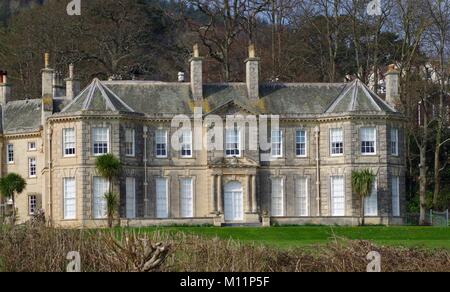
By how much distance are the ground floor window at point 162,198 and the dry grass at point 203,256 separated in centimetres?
2676

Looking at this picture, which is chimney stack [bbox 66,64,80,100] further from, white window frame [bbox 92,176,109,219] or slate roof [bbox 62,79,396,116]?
white window frame [bbox 92,176,109,219]

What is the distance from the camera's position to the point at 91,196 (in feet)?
211

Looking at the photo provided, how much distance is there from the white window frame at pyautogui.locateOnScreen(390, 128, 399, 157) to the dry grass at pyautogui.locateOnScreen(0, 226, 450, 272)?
27470mm

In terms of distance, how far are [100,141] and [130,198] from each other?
276 cm

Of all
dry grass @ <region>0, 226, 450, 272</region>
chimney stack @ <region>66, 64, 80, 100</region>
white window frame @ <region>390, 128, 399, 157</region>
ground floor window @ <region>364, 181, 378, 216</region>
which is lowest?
dry grass @ <region>0, 226, 450, 272</region>

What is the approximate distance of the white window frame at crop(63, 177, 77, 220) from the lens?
64.6 metres

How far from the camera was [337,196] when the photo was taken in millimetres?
66062

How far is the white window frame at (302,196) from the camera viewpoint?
219 ft

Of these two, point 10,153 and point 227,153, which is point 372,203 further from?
point 10,153

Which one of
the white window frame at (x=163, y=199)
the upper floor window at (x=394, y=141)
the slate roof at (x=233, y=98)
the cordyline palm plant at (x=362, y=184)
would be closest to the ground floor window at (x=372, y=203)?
the cordyline palm plant at (x=362, y=184)

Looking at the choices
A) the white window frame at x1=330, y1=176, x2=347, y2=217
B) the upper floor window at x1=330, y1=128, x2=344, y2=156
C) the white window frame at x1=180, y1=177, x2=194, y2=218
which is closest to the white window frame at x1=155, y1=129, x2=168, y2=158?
the white window frame at x1=180, y1=177, x2=194, y2=218

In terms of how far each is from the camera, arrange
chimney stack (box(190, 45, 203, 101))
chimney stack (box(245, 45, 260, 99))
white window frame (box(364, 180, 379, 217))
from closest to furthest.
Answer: white window frame (box(364, 180, 379, 217)) < chimney stack (box(190, 45, 203, 101)) < chimney stack (box(245, 45, 260, 99))

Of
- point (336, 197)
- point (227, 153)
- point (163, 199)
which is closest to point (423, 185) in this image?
point (336, 197)

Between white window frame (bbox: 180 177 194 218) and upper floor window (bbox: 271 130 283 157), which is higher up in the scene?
upper floor window (bbox: 271 130 283 157)
